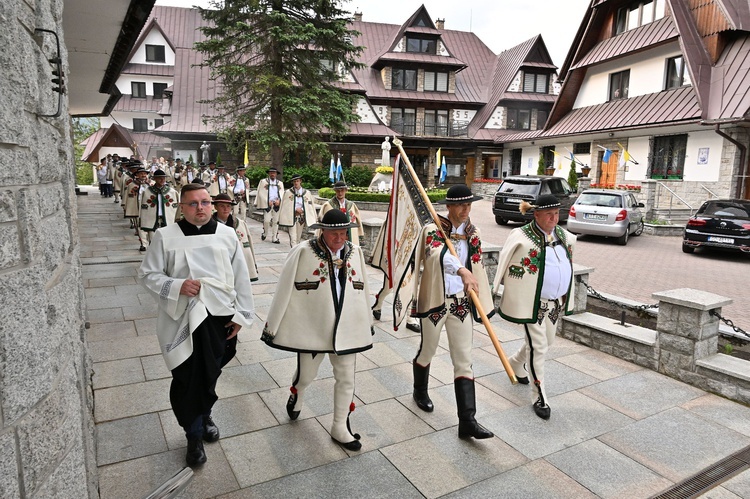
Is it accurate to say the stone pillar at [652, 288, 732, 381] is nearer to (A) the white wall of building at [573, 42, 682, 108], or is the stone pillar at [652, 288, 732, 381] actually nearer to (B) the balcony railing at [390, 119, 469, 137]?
(A) the white wall of building at [573, 42, 682, 108]

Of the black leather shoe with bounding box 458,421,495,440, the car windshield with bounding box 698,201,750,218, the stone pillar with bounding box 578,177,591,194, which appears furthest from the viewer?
the stone pillar with bounding box 578,177,591,194

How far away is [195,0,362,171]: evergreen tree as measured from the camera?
21.8 meters

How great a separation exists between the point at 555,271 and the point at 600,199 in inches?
492

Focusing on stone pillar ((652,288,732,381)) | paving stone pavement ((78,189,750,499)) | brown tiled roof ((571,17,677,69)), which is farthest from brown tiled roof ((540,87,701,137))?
paving stone pavement ((78,189,750,499))

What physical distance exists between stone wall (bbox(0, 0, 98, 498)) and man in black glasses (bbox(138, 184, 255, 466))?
5.10ft

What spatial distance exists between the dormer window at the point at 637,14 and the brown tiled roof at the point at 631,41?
17.7 inches

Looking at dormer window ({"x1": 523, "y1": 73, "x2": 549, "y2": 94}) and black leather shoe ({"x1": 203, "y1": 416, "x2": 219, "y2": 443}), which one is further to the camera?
dormer window ({"x1": 523, "y1": 73, "x2": 549, "y2": 94})

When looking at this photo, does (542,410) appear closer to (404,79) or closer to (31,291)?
(31,291)

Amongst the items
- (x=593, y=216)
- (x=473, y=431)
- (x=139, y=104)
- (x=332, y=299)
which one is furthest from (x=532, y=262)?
(x=139, y=104)

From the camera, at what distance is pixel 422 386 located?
482cm

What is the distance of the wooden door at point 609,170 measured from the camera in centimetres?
2528

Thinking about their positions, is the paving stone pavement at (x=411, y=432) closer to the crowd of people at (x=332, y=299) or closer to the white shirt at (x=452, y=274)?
the crowd of people at (x=332, y=299)

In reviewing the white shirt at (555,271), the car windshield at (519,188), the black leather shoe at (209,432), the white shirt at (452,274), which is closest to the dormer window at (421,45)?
the car windshield at (519,188)

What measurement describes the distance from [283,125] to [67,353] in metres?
23.0
